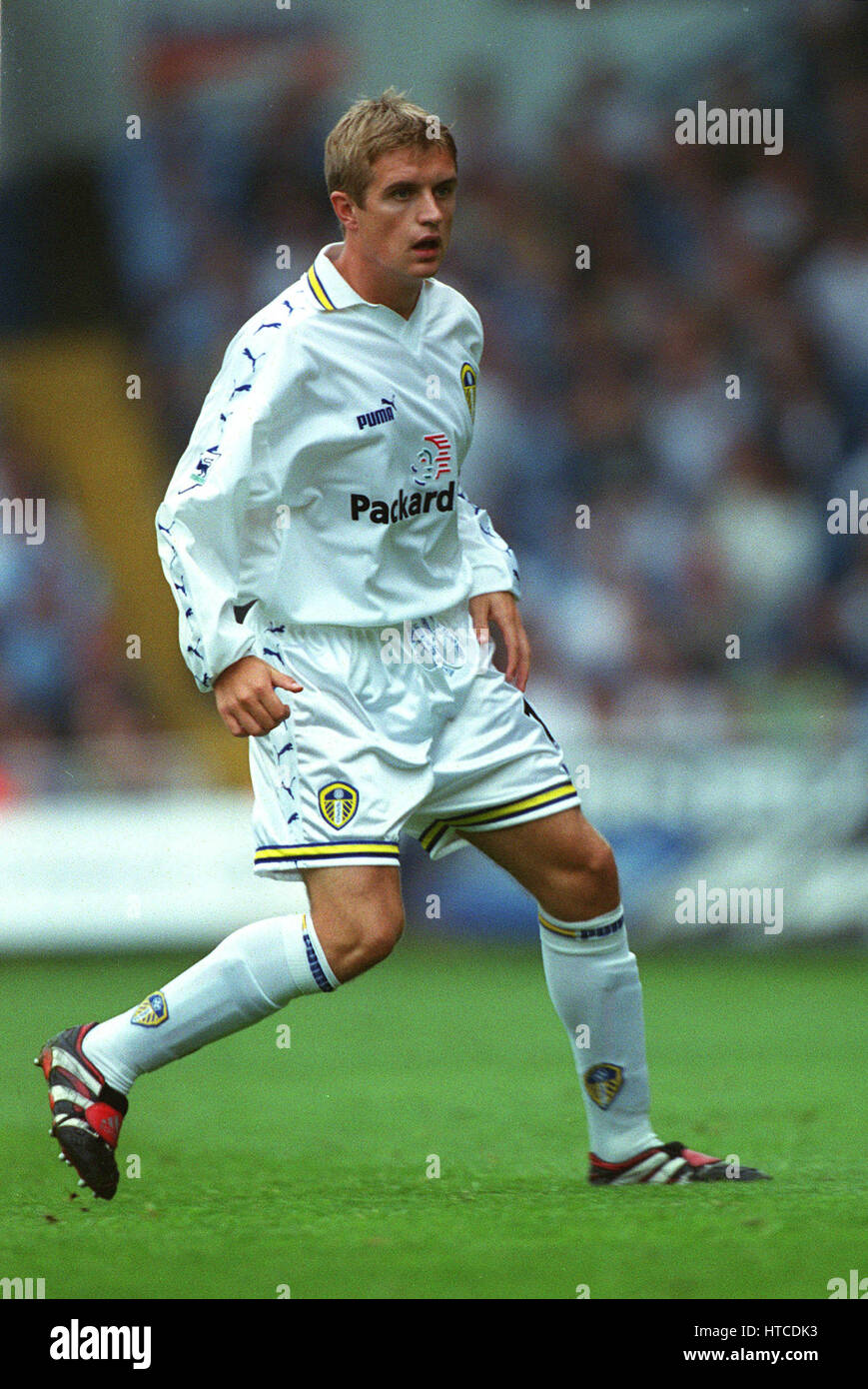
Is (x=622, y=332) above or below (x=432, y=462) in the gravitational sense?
above

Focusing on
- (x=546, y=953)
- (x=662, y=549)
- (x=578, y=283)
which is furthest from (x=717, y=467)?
(x=546, y=953)

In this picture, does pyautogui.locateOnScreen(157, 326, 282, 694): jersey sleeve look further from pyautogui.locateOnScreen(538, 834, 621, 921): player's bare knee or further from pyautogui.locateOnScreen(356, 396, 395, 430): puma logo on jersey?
pyautogui.locateOnScreen(538, 834, 621, 921): player's bare knee

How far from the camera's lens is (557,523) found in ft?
37.6

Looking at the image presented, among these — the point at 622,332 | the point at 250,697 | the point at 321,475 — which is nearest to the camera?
the point at 250,697

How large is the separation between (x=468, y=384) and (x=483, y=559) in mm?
387

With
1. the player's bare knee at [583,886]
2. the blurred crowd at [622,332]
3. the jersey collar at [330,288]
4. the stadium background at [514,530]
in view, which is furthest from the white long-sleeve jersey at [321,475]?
the blurred crowd at [622,332]

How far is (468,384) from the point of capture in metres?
4.45

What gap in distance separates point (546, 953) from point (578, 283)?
27.5ft

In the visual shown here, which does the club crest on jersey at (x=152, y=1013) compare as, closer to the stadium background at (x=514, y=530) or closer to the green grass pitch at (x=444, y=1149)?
the green grass pitch at (x=444, y=1149)

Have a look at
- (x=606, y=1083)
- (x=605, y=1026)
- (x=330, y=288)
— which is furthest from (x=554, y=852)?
(x=330, y=288)

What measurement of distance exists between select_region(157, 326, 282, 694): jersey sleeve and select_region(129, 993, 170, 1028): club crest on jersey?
2.08 feet

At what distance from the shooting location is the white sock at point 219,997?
3975 millimetres

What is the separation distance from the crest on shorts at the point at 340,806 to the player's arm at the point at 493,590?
592 mm

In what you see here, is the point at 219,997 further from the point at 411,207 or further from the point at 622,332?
the point at 622,332
